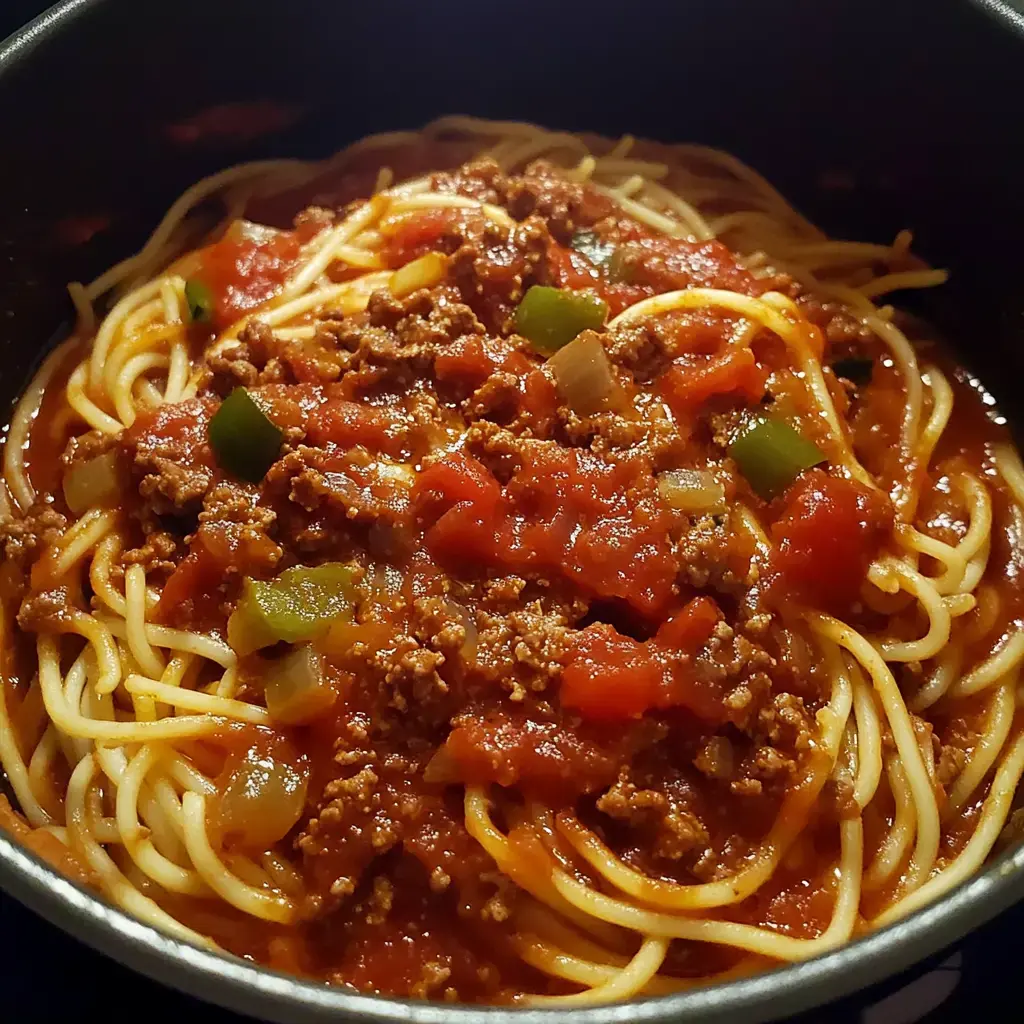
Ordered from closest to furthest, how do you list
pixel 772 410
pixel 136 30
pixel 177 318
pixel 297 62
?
pixel 772 410 < pixel 136 30 < pixel 177 318 < pixel 297 62

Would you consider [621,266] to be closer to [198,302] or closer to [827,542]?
[827,542]

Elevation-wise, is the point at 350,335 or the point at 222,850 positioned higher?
the point at 350,335

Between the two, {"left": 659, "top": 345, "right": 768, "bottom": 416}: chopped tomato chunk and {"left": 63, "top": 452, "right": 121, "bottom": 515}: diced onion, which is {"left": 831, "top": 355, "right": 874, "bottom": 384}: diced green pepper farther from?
{"left": 63, "top": 452, "right": 121, "bottom": 515}: diced onion

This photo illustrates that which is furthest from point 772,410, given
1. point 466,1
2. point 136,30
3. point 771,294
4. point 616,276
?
point 136,30

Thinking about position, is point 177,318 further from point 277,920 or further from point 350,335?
point 277,920

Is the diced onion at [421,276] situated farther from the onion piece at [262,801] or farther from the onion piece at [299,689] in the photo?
the onion piece at [262,801]

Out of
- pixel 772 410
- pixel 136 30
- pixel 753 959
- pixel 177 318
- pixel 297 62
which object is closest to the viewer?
pixel 753 959

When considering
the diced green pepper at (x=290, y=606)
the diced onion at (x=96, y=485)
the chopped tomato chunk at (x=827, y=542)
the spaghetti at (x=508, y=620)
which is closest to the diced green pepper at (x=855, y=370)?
the spaghetti at (x=508, y=620)
